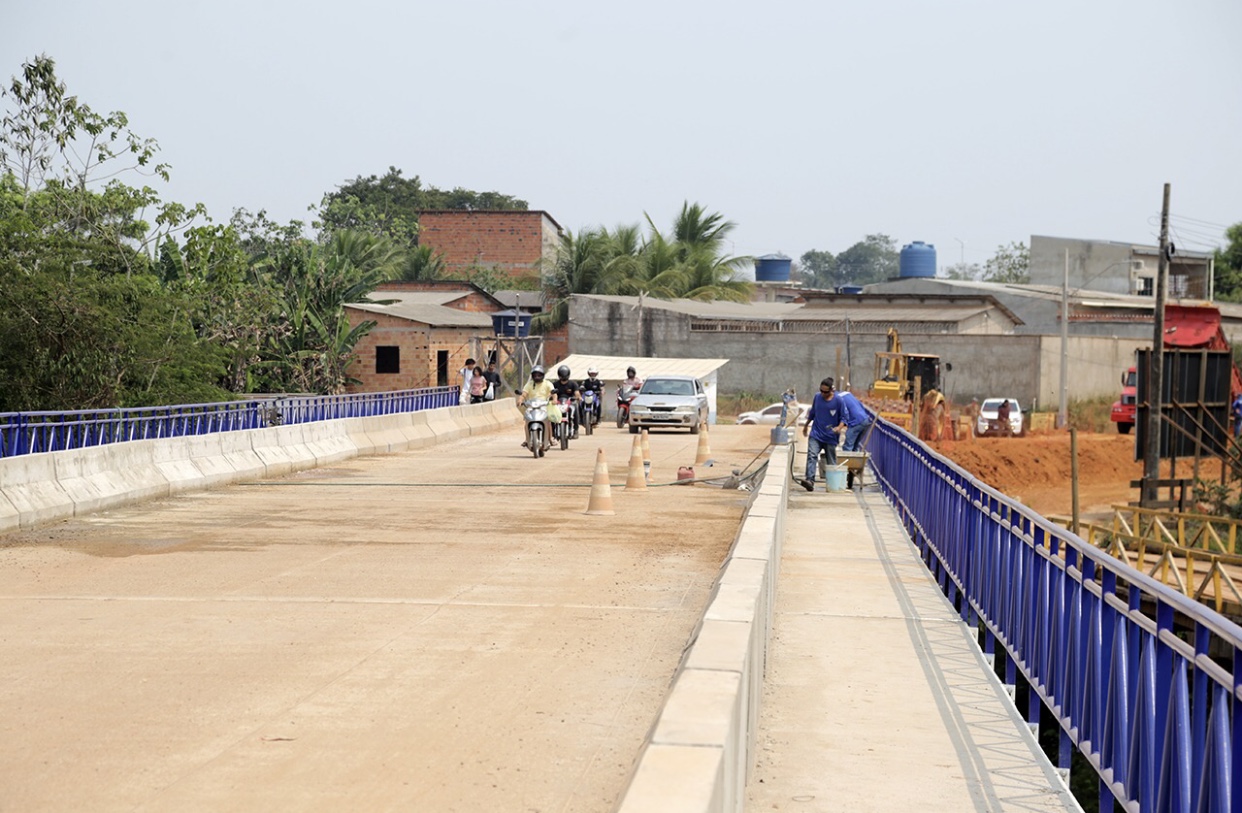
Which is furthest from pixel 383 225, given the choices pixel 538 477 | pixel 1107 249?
pixel 538 477

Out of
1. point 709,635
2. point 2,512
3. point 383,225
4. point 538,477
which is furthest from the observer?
point 383,225

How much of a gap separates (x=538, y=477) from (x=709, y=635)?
56.7 feet

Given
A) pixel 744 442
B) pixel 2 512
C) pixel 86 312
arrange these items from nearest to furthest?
pixel 2 512
pixel 86 312
pixel 744 442

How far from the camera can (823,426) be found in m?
22.1

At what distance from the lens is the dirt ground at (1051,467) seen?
49000mm

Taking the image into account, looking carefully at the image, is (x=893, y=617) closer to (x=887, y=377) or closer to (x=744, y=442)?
(x=744, y=442)

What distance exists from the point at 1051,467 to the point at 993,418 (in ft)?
10.7

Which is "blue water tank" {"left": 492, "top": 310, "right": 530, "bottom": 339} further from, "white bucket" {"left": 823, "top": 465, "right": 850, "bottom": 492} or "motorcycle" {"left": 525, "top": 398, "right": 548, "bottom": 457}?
"white bucket" {"left": 823, "top": 465, "right": 850, "bottom": 492}

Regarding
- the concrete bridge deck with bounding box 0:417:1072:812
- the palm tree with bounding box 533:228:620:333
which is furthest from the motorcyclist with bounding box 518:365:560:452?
the palm tree with bounding box 533:228:620:333

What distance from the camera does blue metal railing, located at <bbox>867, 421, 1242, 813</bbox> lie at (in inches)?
193

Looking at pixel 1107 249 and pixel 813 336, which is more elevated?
pixel 1107 249

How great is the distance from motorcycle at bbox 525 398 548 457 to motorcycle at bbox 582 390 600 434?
33.7ft

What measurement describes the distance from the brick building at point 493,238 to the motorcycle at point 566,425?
2303 inches

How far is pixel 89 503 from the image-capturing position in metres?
17.7
